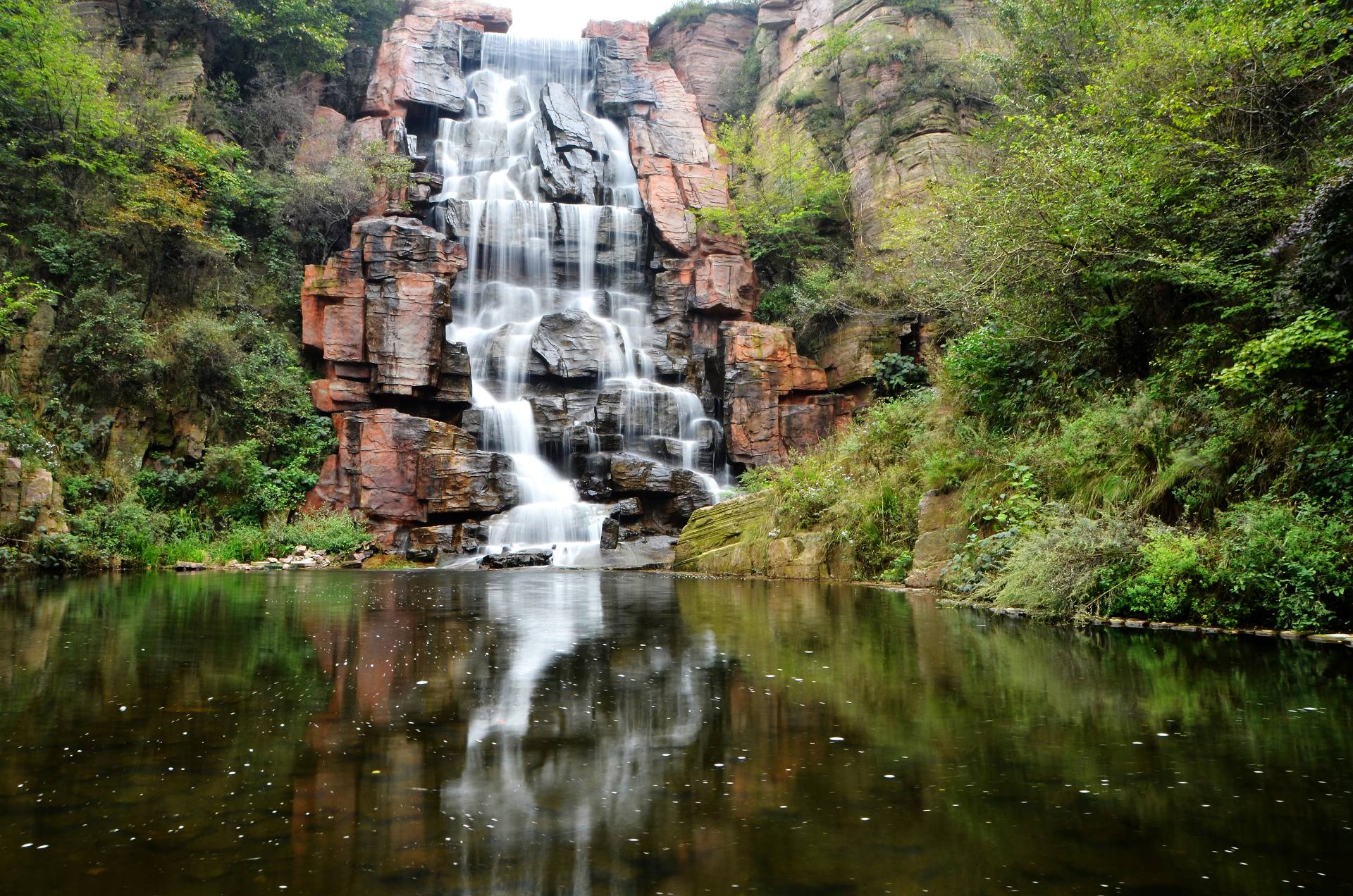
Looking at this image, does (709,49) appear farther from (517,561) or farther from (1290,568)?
(1290,568)

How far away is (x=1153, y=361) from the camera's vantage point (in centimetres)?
1048

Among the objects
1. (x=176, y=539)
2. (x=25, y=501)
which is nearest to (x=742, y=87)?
(x=176, y=539)

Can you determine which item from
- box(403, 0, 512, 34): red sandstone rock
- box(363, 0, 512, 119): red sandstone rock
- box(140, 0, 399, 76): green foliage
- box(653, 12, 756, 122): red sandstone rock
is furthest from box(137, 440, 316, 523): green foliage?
box(653, 12, 756, 122): red sandstone rock

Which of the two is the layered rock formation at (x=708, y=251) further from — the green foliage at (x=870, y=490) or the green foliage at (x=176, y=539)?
the green foliage at (x=176, y=539)

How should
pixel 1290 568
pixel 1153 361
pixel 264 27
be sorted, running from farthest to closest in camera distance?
pixel 264 27 → pixel 1153 361 → pixel 1290 568

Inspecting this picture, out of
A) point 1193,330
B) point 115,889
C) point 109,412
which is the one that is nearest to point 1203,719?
point 115,889

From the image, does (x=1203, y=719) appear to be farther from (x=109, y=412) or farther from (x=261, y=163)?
(x=261, y=163)

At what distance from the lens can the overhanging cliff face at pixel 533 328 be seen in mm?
22219

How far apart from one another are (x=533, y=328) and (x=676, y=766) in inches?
947

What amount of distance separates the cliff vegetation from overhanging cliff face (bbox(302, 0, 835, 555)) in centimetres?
876

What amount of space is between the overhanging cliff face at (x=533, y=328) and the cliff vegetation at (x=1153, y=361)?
8763 mm

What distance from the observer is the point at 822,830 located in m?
2.46

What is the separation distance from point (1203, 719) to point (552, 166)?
3023 centimetres

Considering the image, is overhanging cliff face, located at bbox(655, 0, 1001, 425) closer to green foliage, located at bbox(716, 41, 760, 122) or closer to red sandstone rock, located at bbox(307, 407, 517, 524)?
green foliage, located at bbox(716, 41, 760, 122)
